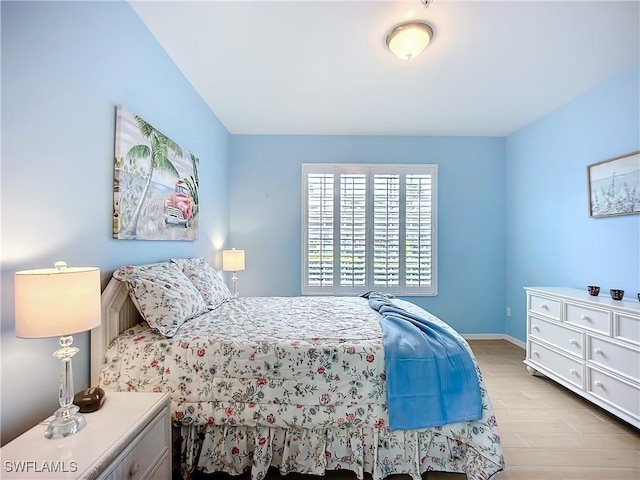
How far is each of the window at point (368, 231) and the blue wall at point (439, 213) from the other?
13cm

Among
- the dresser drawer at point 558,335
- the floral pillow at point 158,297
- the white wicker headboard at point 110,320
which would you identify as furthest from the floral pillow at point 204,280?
the dresser drawer at point 558,335

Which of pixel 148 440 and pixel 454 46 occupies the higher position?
pixel 454 46

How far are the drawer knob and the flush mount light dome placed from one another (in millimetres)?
2669

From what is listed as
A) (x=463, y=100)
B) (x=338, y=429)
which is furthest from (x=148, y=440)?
(x=463, y=100)

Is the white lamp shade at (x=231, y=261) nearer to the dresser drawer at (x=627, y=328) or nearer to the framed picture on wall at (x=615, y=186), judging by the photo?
the dresser drawer at (x=627, y=328)

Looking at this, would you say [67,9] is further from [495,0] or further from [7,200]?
[495,0]

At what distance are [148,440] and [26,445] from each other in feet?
1.24

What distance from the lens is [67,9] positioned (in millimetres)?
1419

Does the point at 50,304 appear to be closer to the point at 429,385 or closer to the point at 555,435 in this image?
the point at 429,385

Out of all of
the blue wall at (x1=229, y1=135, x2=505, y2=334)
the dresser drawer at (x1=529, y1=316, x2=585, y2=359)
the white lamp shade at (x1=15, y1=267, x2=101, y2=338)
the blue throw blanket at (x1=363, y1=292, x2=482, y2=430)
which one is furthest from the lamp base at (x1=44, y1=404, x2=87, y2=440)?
the dresser drawer at (x1=529, y1=316, x2=585, y2=359)

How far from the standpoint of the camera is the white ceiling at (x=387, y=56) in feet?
6.12

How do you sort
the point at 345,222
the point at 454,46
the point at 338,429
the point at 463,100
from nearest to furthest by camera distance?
the point at 338,429 → the point at 454,46 → the point at 463,100 → the point at 345,222

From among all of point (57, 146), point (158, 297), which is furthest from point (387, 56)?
point (158, 297)

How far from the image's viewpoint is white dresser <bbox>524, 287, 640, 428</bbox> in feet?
6.53
